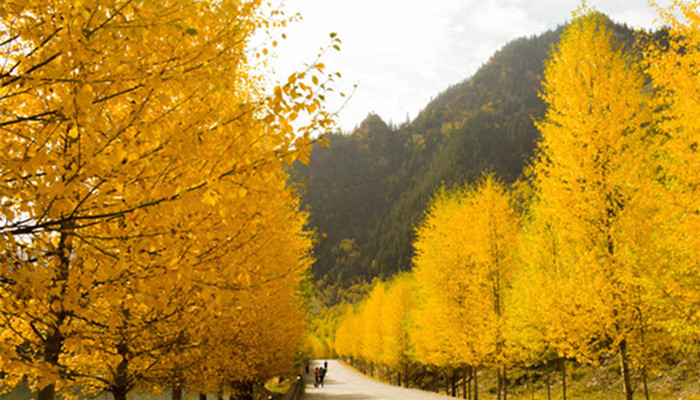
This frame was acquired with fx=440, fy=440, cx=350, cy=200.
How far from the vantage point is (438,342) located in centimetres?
1992

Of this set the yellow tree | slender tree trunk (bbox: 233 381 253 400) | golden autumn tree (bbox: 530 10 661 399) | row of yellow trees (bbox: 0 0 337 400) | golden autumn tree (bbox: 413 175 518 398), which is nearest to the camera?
row of yellow trees (bbox: 0 0 337 400)

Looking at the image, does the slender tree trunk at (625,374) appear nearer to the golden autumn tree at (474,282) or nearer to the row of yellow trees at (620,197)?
the row of yellow trees at (620,197)

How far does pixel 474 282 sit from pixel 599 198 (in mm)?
8374

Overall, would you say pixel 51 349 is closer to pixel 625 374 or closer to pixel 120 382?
pixel 120 382

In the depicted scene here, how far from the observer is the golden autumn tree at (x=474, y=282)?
690 inches

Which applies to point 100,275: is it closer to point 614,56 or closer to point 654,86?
point 654,86

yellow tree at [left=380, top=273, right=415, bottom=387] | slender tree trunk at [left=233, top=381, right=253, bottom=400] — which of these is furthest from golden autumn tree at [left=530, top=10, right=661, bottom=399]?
yellow tree at [left=380, top=273, right=415, bottom=387]

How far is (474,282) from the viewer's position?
1770 centimetres

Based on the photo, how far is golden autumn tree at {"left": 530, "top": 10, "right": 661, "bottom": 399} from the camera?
966 centimetres

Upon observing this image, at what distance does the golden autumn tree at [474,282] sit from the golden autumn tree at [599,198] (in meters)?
6.86

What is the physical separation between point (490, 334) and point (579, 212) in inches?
335

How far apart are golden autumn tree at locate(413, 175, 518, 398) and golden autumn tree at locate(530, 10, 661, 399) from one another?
6.86m

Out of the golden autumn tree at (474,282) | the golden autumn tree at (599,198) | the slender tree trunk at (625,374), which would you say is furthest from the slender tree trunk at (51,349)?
the golden autumn tree at (474,282)

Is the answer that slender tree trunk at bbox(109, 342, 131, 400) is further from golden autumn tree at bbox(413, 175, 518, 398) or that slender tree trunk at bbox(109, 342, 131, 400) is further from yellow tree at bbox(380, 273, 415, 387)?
yellow tree at bbox(380, 273, 415, 387)
